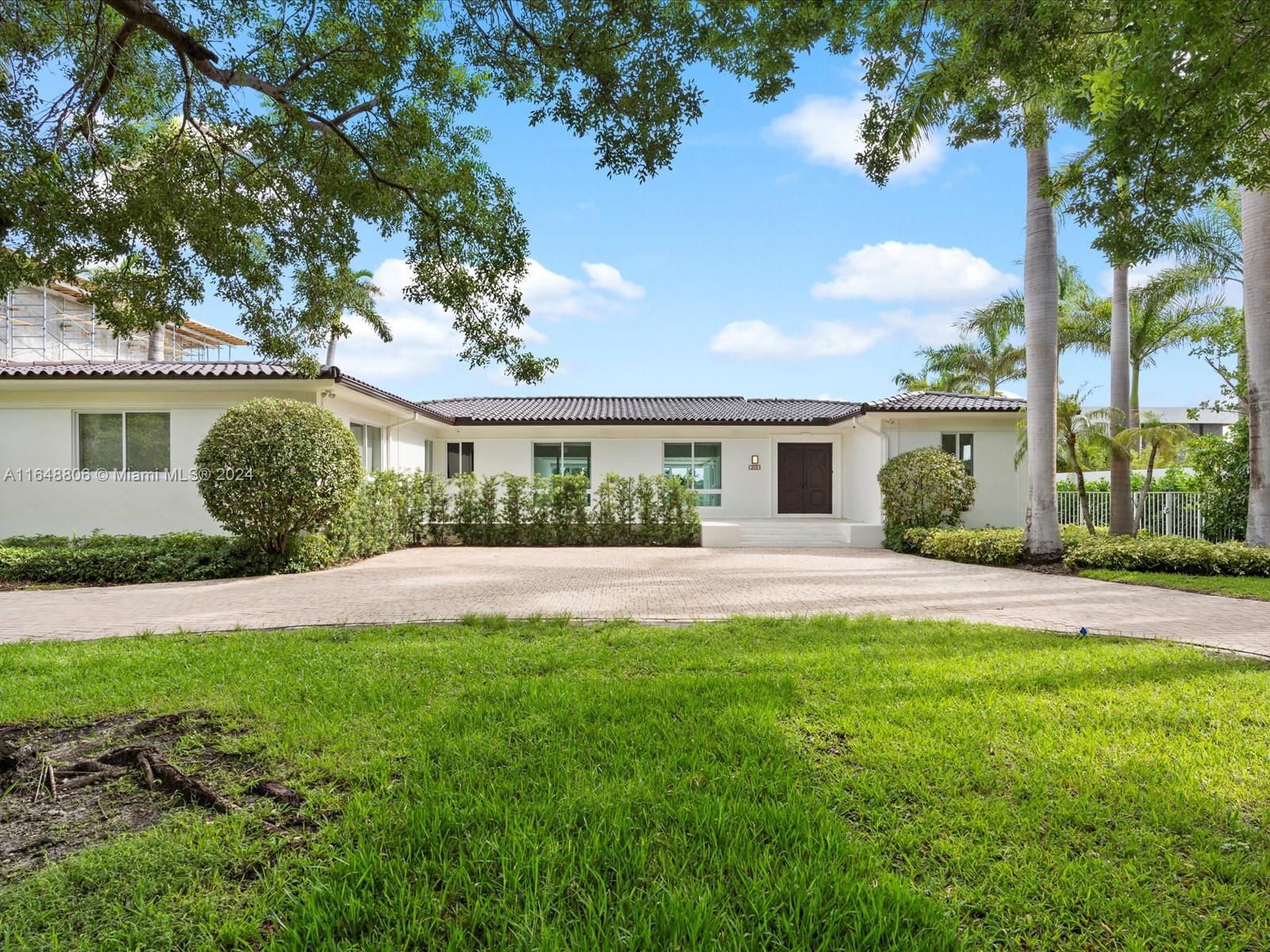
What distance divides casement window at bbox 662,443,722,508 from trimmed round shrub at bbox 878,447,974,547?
5.72 meters

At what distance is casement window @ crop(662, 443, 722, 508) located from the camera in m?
20.0

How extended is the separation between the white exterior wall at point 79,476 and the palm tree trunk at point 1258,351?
16968 millimetres

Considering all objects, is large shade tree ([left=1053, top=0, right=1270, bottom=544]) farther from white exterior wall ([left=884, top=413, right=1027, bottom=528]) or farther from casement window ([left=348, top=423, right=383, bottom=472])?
casement window ([left=348, top=423, right=383, bottom=472])

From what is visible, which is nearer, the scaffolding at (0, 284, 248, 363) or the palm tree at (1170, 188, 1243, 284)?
the palm tree at (1170, 188, 1243, 284)

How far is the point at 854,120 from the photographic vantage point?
16.8 feet

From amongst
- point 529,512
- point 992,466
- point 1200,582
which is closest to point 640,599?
point 529,512

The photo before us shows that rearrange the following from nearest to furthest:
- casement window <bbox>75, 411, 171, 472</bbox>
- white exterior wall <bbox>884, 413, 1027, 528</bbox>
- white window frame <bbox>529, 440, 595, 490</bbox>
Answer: casement window <bbox>75, 411, 171, 472</bbox>, white exterior wall <bbox>884, 413, 1027, 528</bbox>, white window frame <bbox>529, 440, 595, 490</bbox>

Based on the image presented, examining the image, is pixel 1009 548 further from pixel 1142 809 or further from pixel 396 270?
pixel 396 270

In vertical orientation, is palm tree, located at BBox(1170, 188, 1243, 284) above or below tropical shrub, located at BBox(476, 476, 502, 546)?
above

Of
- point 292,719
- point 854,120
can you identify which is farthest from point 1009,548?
point 292,719

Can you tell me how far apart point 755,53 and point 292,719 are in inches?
208

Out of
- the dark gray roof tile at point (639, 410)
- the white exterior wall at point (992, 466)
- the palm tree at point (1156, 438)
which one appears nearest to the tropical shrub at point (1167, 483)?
the palm tree at point (1156, 438)

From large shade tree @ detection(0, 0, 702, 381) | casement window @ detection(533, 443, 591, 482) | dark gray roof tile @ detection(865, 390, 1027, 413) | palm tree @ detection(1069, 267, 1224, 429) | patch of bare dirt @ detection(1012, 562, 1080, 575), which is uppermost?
palm tree @ detection(1069, 267, 1224, 429)

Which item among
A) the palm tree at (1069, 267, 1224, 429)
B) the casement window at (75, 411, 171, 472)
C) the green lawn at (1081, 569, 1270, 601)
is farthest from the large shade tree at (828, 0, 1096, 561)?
the palm tree at (1069, 267, 1224, 429)
